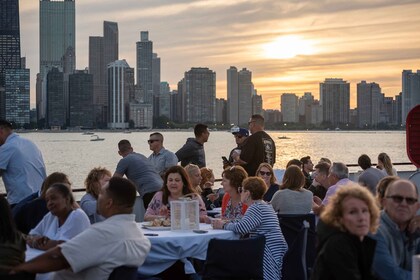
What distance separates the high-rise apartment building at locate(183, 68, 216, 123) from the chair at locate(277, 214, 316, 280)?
83168 mm

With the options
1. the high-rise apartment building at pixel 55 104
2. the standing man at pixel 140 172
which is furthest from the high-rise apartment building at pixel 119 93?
the standing man at pixel 140 172

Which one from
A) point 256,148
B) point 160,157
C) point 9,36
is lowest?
point 160,157

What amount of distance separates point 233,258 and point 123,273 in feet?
5.04

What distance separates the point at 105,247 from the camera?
Result: 13.7ft

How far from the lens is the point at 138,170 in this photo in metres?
8.74

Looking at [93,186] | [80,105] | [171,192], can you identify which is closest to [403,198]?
[171,192]

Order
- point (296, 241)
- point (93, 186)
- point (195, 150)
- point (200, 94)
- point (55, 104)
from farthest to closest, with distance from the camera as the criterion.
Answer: point (55, 104) < point (200, 94) < point (195, 150) < point (93, 186) < point (296, 241)

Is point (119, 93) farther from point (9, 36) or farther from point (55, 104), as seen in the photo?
point (9, 36)

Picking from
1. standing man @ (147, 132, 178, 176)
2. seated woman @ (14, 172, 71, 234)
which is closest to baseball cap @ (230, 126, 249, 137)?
standing man @ (147, 132, 178, 176)

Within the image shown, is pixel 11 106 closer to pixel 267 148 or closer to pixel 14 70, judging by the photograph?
pixel 14 70

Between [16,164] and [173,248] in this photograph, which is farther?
[16,164]

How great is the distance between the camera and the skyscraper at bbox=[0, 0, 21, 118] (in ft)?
321

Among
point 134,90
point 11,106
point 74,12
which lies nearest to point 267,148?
point 11,106

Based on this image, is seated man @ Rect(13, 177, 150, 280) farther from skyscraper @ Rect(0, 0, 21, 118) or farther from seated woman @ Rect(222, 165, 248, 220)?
skyscraper @ Rect(0, 0, 21, 118)
